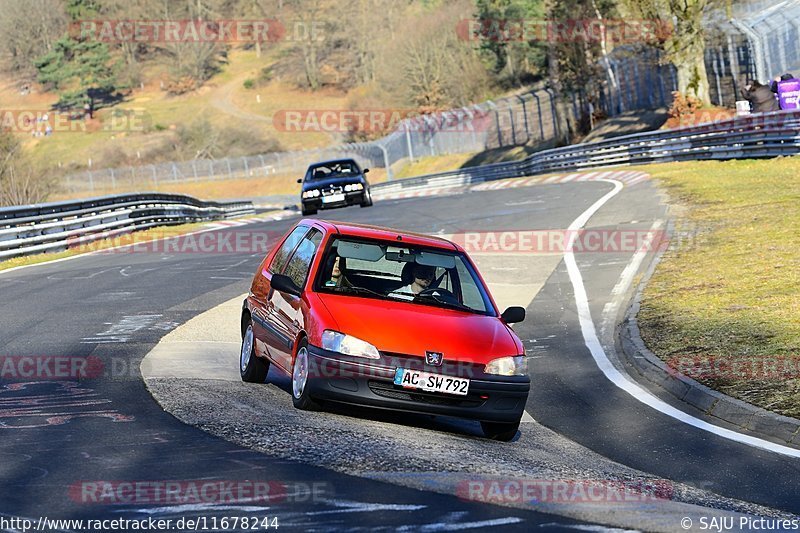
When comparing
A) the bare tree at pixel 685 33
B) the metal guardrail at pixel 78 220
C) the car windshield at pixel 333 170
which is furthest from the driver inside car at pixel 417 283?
the bare tree at pixel 685 33

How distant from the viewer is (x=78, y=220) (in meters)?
26.8

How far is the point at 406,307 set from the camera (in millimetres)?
9266

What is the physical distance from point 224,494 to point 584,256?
49.7 ft

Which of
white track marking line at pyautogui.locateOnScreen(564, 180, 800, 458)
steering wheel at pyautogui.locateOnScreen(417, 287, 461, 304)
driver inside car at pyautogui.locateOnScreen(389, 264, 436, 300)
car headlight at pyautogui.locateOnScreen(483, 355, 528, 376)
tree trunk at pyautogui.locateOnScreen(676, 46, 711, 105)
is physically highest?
tree trunk at pyautogui.locateOnScreen(676, 46, 711, 105)

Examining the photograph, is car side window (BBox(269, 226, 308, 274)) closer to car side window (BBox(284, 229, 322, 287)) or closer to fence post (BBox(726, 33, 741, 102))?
car side window (BBox(284, 229, 322, 287))

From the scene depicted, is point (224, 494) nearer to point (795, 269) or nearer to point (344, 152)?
point (795, 269)

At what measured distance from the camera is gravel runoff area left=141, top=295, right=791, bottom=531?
661cm

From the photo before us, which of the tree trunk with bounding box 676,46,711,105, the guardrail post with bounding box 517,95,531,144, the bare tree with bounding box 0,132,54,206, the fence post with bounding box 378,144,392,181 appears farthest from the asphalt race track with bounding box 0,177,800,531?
the guardrail post with bounding box 517,95,531,144

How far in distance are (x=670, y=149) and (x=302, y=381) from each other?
109 feet

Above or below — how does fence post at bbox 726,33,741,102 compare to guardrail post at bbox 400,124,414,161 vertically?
above

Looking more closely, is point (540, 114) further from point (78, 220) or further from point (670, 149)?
point (78, 220)

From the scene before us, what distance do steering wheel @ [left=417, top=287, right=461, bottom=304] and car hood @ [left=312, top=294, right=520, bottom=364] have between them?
0.73ft

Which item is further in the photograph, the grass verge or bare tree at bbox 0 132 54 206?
bare tree at bbox 0 132 54 206

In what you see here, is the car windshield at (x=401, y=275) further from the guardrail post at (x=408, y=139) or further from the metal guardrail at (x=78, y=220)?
the guardrail post at (x=408, y=139)
